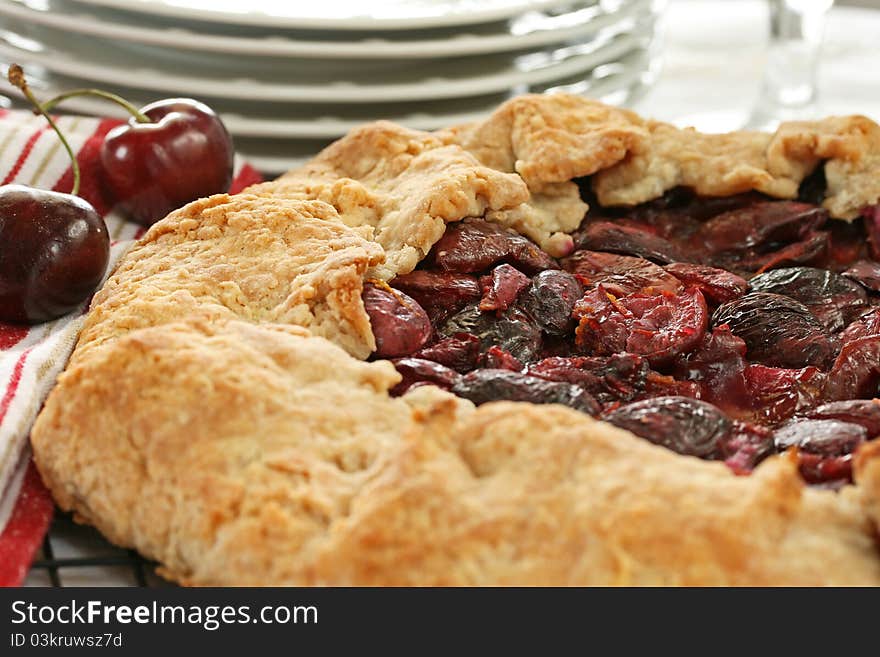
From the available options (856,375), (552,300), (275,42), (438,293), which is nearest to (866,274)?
(856,375)

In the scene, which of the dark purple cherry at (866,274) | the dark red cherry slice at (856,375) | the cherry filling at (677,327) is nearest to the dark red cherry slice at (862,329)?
the cherry filling at (677,327)

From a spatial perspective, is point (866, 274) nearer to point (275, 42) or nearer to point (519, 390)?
point (519, 390)

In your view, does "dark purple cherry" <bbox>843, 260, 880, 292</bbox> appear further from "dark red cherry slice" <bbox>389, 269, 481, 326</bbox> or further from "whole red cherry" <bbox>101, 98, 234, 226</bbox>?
"whole red cherry" <bbox>101, 98, 234, 226</bbox>

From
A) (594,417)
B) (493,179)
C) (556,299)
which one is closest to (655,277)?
(556,299)

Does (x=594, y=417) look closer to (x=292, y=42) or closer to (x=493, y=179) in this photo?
(x=493, y=179)

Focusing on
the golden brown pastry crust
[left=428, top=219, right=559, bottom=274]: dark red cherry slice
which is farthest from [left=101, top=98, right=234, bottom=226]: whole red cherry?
[left=428, top=219, right=559, bottom=274]: dark red cherry slice

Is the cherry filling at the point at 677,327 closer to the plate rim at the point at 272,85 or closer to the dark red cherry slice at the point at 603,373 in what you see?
the dark red cherry slice at the point at 603,373

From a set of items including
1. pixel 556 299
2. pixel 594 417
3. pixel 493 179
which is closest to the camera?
pixel 594 417
